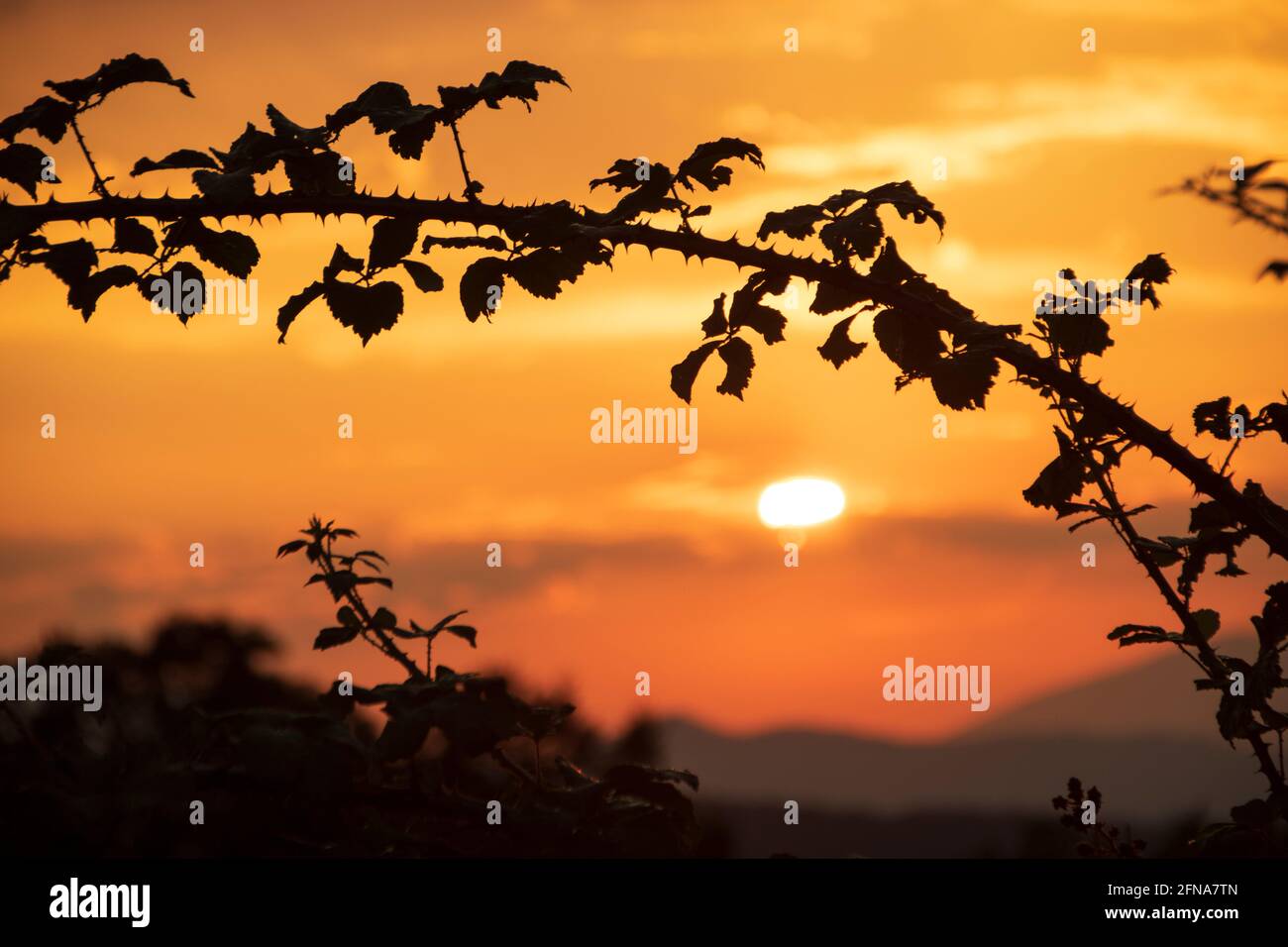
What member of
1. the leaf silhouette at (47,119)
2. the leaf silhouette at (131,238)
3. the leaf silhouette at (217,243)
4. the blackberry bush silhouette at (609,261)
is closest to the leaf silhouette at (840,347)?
the blackberry bush silhouette at (609,261)

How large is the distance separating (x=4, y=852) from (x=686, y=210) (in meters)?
2.15

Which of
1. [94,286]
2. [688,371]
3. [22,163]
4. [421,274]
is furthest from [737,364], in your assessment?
[22,163]

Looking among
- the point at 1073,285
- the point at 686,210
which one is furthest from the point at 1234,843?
the point at 686,210

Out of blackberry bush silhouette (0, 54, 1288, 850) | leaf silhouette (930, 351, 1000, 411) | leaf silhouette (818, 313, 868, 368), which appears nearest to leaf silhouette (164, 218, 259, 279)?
blackberry bush silhouette (0, 54, 1288, 850)

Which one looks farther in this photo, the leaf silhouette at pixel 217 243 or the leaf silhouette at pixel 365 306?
the leaf silhouette at pixel 217 243

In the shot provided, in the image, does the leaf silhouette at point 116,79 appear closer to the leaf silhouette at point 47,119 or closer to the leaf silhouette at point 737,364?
the leaf silhouette at point 47,119

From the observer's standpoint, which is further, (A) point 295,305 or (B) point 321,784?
(A) point 295,305

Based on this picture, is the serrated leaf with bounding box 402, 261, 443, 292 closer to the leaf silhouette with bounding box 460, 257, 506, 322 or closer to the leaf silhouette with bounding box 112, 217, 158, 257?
the leaf silhouette with bounding box 460, 257, 506, 322

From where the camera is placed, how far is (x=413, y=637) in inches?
125

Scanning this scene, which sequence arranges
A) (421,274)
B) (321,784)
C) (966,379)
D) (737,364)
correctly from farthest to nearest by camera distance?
(737,364) → (421,274) → (966,379) → (321,784)

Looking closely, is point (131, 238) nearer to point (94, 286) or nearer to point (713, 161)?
point (94, 286)
